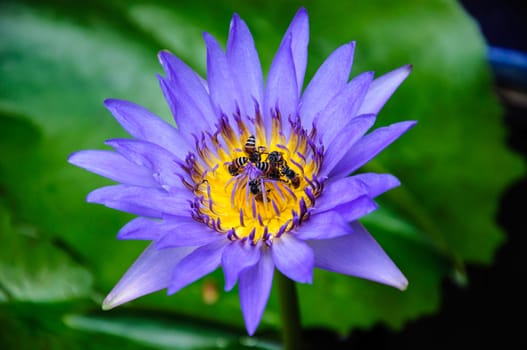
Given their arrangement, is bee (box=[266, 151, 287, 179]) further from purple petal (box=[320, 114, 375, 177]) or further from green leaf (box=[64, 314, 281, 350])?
green leaf (box=[64, 314, 281, 350])

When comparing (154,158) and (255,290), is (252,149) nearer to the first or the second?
(154,158)

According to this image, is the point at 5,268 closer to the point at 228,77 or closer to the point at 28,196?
the point at 28,196

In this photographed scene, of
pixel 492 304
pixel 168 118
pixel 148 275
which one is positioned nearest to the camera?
pixel 148 275

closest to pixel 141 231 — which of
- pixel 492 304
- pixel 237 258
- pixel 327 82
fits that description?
pixel 237 258

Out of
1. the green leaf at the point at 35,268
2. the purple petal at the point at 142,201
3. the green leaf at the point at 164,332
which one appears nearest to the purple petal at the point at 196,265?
the purple petal at the point at 142,201

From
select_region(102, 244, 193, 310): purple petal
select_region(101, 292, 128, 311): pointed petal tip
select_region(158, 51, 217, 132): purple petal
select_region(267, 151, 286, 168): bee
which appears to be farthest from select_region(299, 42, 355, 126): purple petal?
select_region(101, 292, 128, 311): pointed petal tip

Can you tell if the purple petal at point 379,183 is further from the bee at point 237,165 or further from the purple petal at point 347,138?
the bee at point 237,165
